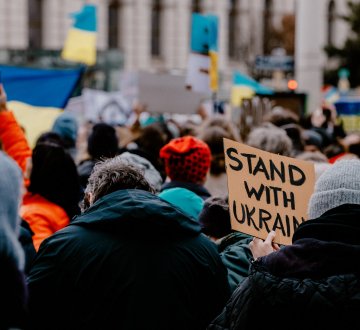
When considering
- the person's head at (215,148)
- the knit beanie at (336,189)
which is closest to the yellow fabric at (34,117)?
the person's head at (215,148)

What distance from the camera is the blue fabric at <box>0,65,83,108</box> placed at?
9945mm

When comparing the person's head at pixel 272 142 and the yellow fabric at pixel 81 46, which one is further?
the yellow fabric at pixel 81 46

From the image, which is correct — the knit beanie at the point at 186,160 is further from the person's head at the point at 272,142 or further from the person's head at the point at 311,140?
the person's head at the point at 311,140

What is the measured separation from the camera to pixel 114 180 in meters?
3.35

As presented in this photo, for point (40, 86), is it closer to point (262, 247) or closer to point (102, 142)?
point (102, 142)

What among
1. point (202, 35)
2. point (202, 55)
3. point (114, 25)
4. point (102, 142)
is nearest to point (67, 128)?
point (102, 142)

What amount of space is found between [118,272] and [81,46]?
37.0 feet

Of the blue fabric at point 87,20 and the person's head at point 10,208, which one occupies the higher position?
the blue fabric at point 87,20

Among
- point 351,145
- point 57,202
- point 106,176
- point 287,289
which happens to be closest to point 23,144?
point 57,202

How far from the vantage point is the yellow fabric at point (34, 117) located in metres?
9.45

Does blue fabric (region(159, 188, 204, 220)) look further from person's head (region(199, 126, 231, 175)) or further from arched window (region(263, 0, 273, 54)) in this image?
arched window (region(263, 0, 273, 54))

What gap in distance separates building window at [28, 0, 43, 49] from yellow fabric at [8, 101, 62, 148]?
1762 inches

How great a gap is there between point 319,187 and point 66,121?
5.63 meters

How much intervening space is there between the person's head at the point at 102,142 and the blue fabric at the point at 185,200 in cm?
198
